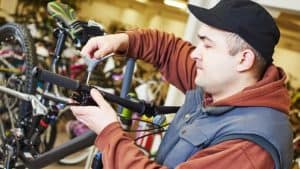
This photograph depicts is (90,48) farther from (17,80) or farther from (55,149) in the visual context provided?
(17,80)

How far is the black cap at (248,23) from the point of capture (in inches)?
41.9

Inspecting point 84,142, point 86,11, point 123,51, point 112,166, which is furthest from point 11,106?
point 86,11

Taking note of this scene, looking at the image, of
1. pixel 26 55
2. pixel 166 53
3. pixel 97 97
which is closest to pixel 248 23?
pixel 97 97

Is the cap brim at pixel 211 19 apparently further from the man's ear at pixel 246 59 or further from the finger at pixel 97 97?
the finger at pixel 97 97

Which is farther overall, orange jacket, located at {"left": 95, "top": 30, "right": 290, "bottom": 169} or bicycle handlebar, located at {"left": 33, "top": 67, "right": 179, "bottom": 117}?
bicycle handlebar, located at {"left": 33, "top": 67, "right": 179, "bottom": 117}

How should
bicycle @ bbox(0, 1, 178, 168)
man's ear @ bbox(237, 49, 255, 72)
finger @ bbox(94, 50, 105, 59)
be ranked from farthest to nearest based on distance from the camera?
bicycle @ bbox(0, 1, 178, 168) → finger @ bbox(94, 50, 105, 59) → man's ear @ bbox(237, 49, 255, 72)

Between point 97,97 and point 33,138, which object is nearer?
point 97,97

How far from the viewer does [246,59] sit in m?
1.07

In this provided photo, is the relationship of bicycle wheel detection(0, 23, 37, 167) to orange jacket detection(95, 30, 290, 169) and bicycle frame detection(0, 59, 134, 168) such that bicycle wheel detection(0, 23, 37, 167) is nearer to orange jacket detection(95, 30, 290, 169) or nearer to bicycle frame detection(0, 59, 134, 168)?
bicycle frame detection(0, 59, 134, 168)

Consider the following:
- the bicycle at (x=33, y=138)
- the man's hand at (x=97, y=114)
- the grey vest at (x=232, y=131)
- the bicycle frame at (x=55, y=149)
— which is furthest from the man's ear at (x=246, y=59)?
the bicycle at (x=33, y=138)

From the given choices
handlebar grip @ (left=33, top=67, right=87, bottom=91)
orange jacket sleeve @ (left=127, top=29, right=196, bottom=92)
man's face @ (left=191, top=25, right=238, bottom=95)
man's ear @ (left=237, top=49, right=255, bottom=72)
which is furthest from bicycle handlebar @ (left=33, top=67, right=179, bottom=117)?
man's ear @ (left=237, top=49, right=255, bottom=72)

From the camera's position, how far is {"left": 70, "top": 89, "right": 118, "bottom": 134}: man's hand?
3.48ft

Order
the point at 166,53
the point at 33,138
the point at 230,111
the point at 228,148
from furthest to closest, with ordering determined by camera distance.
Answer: the point at 33,138
the point at 166,53
the point at 230,111
the point at 228,148

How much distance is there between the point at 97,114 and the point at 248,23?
1.49 ft
